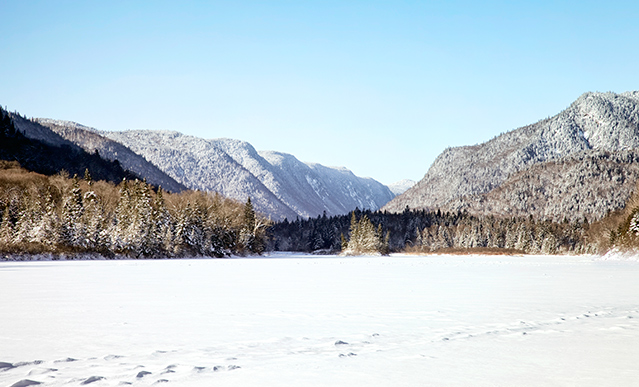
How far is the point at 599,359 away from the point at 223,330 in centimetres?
741

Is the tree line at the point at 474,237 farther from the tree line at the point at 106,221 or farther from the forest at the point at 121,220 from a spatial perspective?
the tree line at the point at 106,221

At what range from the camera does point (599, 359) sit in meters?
7.78

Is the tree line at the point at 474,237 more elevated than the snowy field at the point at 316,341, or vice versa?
the tree line at the point at 474,237

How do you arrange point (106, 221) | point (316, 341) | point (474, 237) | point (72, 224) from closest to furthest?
point (316, 341) < point (72, 224) < point (106, 221) < point (474, 237)

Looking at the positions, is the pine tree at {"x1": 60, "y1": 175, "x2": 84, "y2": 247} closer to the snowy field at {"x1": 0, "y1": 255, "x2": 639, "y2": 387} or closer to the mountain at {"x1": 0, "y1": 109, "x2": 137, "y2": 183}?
the snowy field at {"x1": 0, "y1": 255, "x2": 639, "y2": 387}

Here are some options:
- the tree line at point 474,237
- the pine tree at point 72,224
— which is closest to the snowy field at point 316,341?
the pine tree at point 72,224

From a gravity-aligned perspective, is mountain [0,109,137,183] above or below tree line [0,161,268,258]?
above

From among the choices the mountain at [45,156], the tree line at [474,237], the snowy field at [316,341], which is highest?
the mountain at [45,156]

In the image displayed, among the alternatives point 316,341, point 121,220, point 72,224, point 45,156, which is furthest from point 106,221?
point 45,156

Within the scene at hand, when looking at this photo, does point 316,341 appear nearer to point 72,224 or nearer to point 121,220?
point 72,224

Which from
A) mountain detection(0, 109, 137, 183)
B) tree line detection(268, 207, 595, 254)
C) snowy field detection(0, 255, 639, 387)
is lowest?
snowy field detection(0, 255, 639, 387)

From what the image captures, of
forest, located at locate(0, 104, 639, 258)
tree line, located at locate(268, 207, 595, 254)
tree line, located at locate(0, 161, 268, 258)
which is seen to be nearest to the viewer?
tree line, located at locate(0, 161, 268, 258)

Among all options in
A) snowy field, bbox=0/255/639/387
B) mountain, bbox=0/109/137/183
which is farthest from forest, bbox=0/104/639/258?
snowy field, bbox=0/255/639/387

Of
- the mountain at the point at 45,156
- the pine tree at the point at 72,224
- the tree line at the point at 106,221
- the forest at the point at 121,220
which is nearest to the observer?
the tree line at the point at 106,221
